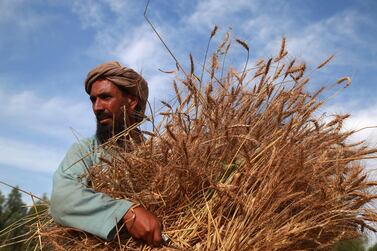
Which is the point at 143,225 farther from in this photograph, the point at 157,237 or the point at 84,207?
A: the point at 84,207

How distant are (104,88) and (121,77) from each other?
0.32 ft

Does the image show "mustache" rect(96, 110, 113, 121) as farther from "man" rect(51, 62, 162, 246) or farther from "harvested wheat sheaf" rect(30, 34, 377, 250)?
"harvested wheat sheaf" rect(30, 34, 377, 250)

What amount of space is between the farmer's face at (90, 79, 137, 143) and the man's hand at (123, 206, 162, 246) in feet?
1.93

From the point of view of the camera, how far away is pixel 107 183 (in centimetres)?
152

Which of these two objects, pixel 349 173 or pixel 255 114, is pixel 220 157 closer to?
pixel 255 114

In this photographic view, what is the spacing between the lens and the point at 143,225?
4.32 feet

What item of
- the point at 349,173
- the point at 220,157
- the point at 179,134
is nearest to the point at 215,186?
the point at 220,157

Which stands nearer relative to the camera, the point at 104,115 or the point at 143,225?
the point at 143,225

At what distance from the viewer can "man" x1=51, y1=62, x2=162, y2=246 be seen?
135cm

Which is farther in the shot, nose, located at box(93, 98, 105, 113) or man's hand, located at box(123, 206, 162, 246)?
nose, located at box(93, 98, 105, 113)

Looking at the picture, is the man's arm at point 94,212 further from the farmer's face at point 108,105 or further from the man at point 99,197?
the farmer's face at point 108,105

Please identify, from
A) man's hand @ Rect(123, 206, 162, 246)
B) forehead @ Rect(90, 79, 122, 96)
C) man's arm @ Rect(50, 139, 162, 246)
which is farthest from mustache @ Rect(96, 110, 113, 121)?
man's hand @ Rect(123, 206, 162, 246)

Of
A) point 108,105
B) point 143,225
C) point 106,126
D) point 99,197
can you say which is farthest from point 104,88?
point 143,225

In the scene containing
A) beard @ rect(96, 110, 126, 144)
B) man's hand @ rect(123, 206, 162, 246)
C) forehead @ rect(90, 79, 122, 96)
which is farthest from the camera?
forehead @ rect(90, 79, 122, 96)
